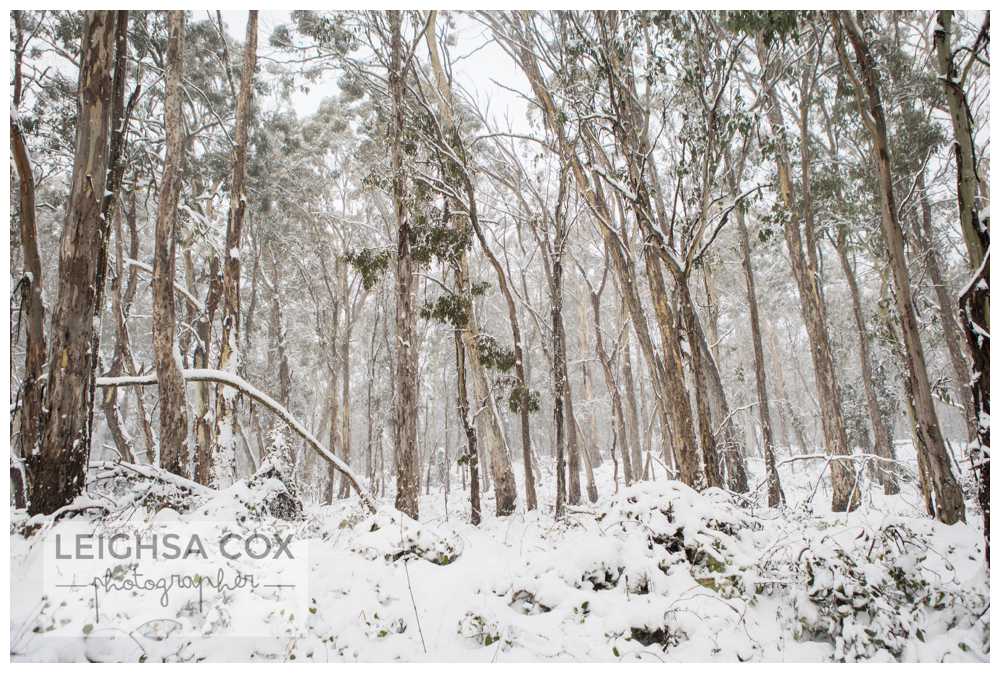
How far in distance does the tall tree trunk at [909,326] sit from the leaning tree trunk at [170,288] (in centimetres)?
707

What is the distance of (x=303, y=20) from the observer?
32.5 feet

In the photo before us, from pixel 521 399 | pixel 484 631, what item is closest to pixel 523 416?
pixel 521 399

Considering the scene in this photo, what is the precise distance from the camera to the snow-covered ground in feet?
9.18

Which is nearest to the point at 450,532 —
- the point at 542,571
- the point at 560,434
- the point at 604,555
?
the point at 542,571

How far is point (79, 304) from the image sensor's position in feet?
12.1

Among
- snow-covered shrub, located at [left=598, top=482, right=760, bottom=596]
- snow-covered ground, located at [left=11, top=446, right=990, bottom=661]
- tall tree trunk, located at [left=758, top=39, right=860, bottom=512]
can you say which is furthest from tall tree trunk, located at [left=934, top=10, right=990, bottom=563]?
tall tree trunk, located at [left=758, top=39, right=860, bottom=512]

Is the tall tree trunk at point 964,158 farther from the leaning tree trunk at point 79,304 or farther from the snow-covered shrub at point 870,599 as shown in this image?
the leaning tree trunk at point 79,304

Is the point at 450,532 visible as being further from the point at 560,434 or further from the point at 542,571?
the point at 560,434

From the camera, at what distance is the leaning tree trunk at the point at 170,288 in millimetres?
5566

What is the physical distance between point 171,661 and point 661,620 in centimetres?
272

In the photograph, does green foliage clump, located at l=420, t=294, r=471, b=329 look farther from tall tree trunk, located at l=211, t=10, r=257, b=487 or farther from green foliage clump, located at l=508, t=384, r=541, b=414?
tall tree trunk, located at l=211, t=10, r=257, b=487

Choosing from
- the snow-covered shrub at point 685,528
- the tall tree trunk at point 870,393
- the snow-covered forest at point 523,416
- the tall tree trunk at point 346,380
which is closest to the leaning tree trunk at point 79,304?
the snow-covered forest at point 523,416

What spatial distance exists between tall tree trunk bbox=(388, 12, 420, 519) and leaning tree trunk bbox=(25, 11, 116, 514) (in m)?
3.58

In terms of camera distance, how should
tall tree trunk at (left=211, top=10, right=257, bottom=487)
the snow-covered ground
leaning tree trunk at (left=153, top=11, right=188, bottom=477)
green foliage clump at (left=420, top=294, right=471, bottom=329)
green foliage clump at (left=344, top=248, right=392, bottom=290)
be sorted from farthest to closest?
green foliage clump at (left=420, top=294, right=471, bottom=329), green foliage clump at (left=344, top=248, right=392, bottom=290), tall tree trunk at (left=211, top=10, right=257, bottom=487), leaning tree trunk at (left=153, top=11, right=188, bottom=477), the snow-covered ground
